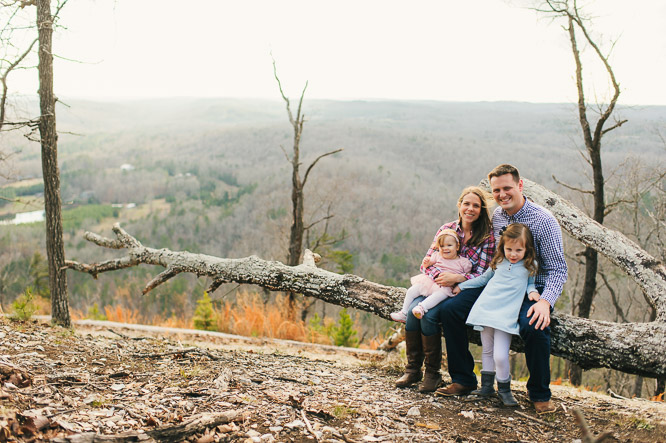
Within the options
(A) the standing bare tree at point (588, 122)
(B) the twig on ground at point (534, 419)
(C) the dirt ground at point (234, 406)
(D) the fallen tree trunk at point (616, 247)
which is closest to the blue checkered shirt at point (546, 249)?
(B) the twig on ground at point (534, 419)

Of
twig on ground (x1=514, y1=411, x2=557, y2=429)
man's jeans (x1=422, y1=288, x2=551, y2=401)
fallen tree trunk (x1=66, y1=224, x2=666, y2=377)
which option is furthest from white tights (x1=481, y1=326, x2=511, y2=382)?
fallen tree trunk (x1=66, y1=224, x2=666, y2=377)

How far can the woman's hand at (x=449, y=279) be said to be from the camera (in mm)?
3676

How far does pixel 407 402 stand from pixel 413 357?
19.0 inches

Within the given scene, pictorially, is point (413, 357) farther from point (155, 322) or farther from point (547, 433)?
point (155, 322)

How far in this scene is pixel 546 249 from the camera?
3537 mm

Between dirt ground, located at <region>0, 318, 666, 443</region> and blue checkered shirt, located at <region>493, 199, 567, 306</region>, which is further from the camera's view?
blue checkered shirt, located at <region>493, 199, 567, 306</region>

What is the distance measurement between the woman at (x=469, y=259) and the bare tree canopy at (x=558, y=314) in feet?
1.93

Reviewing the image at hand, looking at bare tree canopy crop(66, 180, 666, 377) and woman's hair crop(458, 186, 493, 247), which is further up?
woman's hair crop(458, 186, 493, 247)

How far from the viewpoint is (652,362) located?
3.57m

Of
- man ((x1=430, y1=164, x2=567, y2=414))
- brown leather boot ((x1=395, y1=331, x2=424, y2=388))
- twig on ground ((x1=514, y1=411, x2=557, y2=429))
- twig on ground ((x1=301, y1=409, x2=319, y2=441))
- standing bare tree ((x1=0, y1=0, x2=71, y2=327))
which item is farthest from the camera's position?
standing bare tree ((x1=0, y1=0, x2=71, y2=327))

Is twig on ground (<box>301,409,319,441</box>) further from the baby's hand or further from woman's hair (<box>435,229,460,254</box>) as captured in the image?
woman's hair (<box>435,229,460,254</box>)

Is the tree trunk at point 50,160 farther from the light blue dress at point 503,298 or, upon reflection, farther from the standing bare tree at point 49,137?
the light blue dress at point 503,298

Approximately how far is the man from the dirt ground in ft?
0.66

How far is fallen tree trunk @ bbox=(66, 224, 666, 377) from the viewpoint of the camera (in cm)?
362
